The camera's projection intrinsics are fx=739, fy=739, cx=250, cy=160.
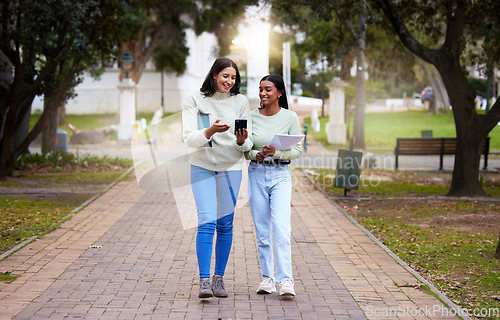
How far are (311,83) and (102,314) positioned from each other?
66.1m

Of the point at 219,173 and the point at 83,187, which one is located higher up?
the point at 219,173

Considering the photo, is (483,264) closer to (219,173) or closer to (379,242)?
(379,242)

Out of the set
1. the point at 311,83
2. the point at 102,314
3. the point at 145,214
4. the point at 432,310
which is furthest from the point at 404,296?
the point at 311,83

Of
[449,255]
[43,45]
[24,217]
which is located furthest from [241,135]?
[43,45]

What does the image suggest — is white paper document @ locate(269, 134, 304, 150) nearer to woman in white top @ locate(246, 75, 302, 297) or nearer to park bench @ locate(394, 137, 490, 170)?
woman in white top @ locate(246, 75, 302, 297)

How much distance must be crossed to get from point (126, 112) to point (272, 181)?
2373 centimetres

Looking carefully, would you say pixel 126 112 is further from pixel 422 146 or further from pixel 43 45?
pixel 422 146

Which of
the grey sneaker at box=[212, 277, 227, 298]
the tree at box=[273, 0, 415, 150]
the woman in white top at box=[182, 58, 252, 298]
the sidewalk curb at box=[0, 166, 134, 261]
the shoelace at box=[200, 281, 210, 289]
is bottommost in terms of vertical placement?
the sidewalk curb at box=[0, 166, 134, 261]

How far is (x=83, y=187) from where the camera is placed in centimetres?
1471

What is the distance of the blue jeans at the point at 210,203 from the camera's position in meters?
5.96

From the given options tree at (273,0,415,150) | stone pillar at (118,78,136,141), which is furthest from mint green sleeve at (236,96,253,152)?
stone pillar at (118,78,136,141)

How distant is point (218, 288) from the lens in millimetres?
6219

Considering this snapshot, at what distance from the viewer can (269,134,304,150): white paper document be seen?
19.4ft

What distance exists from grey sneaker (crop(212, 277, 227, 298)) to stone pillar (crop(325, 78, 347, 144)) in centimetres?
2178
